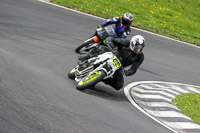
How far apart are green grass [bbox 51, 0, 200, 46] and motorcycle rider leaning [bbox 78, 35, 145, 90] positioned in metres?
10.8

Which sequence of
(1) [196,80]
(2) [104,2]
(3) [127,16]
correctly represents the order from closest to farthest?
1. (3) [127,16]
2. (1) [196,80]
3. (2) [104,2]

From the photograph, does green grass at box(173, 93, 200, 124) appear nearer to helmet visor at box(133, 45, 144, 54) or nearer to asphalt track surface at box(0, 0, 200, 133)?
asphalt track surface at box(0, 0, 200, 133)

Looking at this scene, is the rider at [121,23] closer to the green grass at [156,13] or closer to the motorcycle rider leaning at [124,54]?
the motorcycle rider leaning at [124,54]

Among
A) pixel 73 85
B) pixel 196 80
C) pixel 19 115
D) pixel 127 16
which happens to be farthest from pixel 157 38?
pixel 19 115

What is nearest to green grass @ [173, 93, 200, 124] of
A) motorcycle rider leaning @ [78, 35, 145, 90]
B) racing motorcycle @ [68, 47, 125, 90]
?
motorcycle rider leaning @ [78, 35, 145, 90]

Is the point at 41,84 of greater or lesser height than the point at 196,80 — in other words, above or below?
above

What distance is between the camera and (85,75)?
875cm

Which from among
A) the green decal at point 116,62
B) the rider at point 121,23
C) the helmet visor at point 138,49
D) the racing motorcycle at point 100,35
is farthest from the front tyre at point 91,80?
the rider at point 121,23

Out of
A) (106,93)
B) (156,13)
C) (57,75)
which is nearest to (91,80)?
(106,93)

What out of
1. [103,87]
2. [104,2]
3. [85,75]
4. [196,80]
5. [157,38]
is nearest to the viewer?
[85,75]

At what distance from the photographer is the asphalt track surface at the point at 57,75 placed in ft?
18.8

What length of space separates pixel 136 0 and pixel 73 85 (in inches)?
698

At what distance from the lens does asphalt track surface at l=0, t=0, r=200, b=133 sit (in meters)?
5.72

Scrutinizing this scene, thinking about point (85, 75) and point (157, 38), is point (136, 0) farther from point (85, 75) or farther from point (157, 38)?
point (85, 75)
